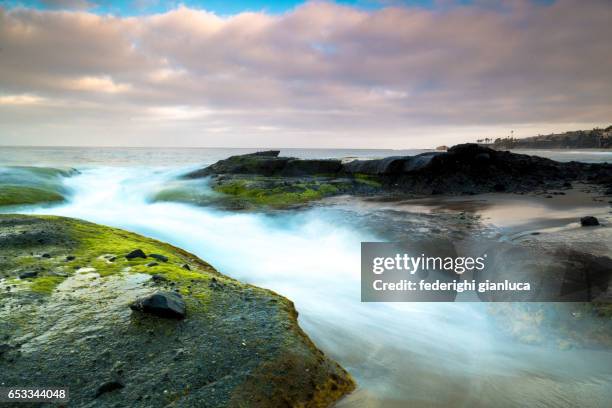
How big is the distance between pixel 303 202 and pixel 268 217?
3407mm

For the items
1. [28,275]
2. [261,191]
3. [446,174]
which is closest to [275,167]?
[261,191]

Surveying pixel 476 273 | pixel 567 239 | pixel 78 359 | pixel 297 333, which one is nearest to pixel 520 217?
pixel 567 239

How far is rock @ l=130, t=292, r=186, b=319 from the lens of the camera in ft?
14.4

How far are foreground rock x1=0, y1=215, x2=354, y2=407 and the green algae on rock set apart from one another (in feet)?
51.1

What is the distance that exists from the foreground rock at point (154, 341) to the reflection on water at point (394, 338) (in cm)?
96

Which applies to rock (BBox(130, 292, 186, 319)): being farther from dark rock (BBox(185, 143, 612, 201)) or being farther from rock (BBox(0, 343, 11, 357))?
dark rock (BBox(185, 143, 612, 201))

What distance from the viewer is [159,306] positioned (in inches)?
173

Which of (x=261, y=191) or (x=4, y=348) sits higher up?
(x=261, y=191)

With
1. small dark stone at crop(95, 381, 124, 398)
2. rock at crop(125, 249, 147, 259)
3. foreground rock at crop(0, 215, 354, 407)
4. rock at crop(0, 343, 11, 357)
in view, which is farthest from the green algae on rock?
small dark stone at crop(95, 381, 124, 398)

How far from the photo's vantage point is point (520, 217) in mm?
13672

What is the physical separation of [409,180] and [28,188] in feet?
75.9

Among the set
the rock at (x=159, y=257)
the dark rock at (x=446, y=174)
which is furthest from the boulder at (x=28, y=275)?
the dark rock at (x=446, y=174)

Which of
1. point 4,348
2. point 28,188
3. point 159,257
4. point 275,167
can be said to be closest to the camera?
point 4,348

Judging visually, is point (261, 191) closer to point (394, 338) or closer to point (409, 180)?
point (409, 180)
